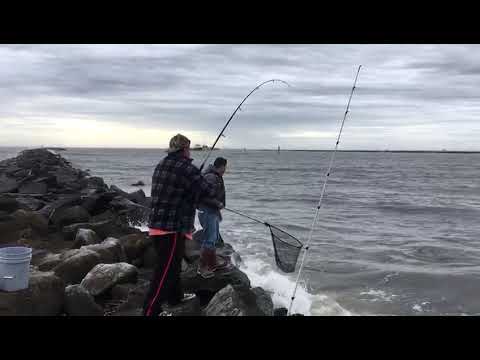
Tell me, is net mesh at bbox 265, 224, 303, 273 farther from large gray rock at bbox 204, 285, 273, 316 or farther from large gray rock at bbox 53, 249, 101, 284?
large gray rock at bbox 53, 249, 101, 284

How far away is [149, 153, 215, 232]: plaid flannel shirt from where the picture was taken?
4164 mm

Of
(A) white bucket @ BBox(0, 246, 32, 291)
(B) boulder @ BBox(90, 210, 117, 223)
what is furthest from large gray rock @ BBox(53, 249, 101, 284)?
(B) boulder @ BBox(90, 210, 117, 223)

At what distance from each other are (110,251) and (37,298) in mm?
2137

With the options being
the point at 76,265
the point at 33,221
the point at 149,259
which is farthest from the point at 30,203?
the point at 76,265

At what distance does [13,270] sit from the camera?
434 cm

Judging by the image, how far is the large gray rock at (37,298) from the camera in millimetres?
4250

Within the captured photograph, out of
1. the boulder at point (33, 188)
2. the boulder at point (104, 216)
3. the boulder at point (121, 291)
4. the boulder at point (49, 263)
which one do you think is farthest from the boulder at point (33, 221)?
the boulder at point (33, 188)

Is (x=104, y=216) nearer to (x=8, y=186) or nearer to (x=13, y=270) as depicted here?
(x=8, y=186)

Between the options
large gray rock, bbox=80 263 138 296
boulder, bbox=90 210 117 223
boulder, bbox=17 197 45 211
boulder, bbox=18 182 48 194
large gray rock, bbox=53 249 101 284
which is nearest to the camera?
large gray rock, bbox=80 263 138 296

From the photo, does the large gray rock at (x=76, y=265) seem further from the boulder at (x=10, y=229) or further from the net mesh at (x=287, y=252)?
the net mesh at (x=287, y=252)

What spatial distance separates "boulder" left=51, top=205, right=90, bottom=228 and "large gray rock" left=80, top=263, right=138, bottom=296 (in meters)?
4.02

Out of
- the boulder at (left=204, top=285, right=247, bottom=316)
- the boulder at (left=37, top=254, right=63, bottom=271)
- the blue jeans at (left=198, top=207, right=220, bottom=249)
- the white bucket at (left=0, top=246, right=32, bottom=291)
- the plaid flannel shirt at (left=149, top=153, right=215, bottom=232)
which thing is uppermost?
the plaid flannel shirt at (left=149, top=153, right=215, bottom=232)
